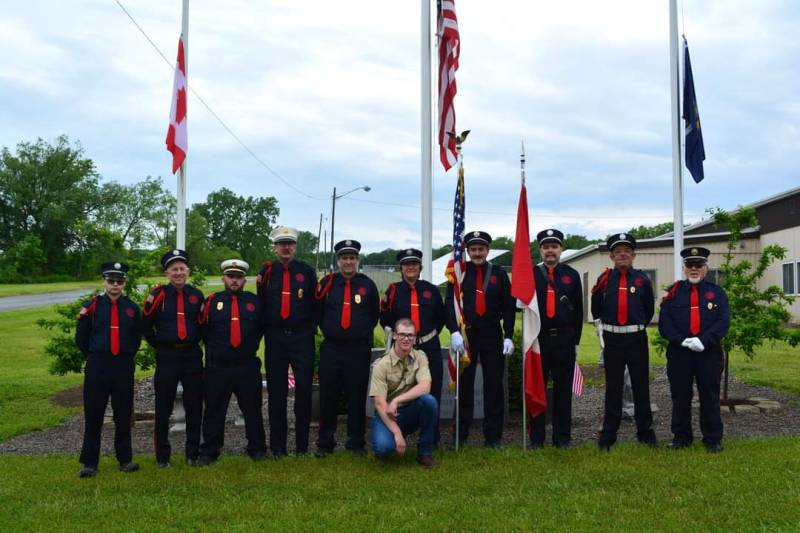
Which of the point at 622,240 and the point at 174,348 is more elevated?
the point at 622,240

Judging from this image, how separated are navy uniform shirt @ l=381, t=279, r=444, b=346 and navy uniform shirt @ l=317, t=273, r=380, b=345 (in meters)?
0.14

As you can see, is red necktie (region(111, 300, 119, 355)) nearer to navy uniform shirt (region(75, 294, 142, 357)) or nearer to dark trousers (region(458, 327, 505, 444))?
navy uniform shirt (region(75, 294, 142, 357))

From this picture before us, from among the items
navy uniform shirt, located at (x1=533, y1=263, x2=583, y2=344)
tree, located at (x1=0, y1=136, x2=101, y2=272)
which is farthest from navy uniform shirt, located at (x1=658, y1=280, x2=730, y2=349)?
tree, located at (x1=0, y1=136, x2=101, y2=272)

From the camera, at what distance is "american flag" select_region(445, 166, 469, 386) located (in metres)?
7.18

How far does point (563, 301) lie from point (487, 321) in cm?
75

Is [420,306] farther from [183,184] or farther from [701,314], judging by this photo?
[183,184]

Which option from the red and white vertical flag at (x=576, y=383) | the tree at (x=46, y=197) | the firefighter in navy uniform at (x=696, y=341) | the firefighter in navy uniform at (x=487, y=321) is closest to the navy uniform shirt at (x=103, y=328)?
the firefighter in navy uniform at (x=487, y=321)

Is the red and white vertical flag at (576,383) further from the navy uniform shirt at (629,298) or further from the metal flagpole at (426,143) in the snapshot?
the metal flagpole at (426,143)

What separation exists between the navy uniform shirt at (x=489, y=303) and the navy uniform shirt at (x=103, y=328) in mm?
2871

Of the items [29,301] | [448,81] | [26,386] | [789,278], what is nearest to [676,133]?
[448,81]

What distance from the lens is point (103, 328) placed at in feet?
21.0

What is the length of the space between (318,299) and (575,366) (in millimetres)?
2576

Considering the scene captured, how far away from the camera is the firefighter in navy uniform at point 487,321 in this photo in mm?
7227

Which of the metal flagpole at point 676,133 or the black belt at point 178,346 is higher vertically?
the metal flagpole at point 676,133
